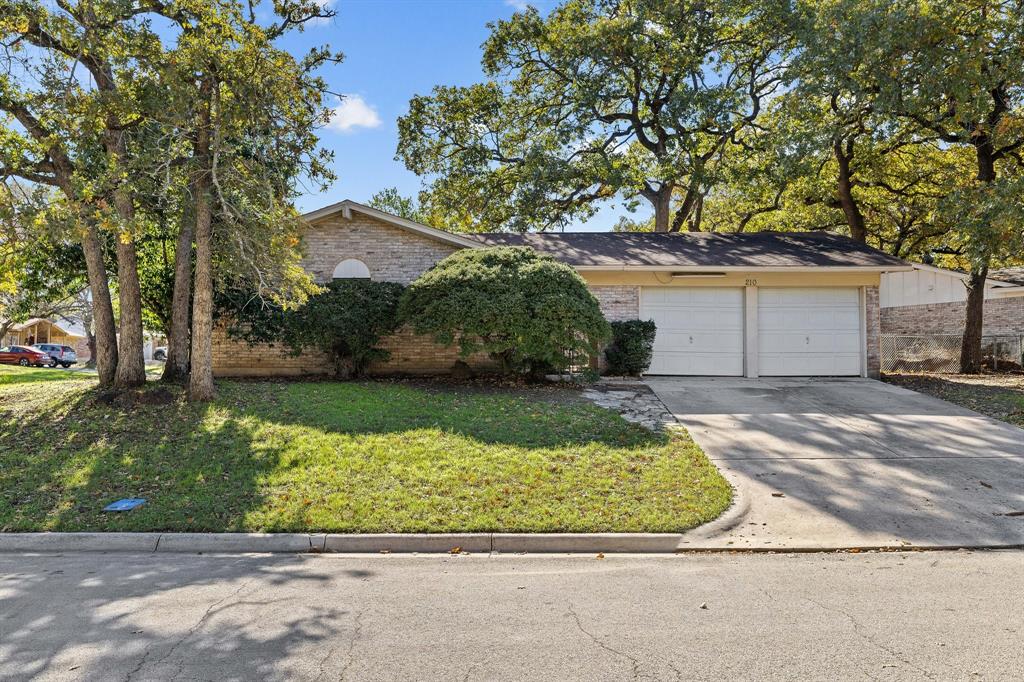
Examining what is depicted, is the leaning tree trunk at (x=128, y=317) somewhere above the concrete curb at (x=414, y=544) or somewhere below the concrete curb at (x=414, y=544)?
above

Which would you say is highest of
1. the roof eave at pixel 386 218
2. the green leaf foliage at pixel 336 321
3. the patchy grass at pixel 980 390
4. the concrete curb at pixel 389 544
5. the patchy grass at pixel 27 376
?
the roof eave at pixel 386 218

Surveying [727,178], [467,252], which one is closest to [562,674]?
[467,252]

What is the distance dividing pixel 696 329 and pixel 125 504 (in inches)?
486

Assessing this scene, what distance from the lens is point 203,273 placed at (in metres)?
10.1

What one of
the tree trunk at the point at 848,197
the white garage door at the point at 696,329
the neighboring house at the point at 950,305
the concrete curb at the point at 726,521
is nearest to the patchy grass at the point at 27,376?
the white garage door at the point at 696,329

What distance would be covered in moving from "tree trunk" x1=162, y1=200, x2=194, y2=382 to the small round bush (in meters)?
9.10

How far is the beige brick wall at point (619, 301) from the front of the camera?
48.0 ft

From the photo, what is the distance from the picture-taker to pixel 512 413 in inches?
392

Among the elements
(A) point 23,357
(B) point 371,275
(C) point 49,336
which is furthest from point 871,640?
(C) point 49,336

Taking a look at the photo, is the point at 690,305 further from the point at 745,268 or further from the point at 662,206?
the point at 662,206

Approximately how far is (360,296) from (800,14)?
1600 centimetres

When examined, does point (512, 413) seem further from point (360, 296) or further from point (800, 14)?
point (800, 14)

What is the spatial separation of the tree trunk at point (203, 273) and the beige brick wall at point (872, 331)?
14760 mm

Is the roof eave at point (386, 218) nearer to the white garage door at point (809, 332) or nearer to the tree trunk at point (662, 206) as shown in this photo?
the white garage door at point (809, 332)
